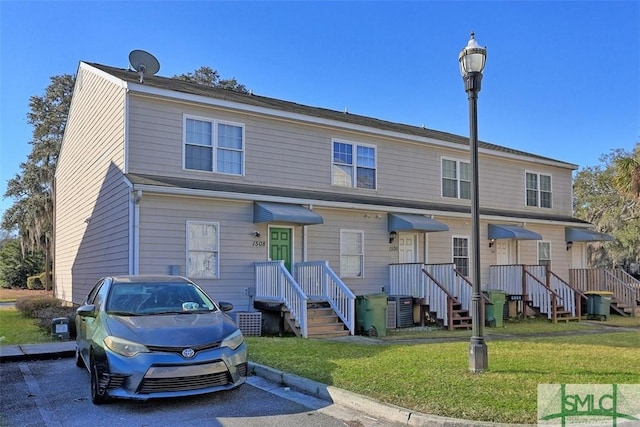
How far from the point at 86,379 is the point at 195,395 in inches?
93.7

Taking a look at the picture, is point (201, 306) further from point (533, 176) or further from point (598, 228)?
point (598, 228)

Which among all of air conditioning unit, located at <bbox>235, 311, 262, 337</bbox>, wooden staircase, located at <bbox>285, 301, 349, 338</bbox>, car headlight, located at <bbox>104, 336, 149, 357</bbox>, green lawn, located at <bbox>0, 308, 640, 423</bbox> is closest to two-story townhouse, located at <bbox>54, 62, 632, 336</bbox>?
wooden staircase, located at <bbox>285, 301, 349, 338</bbox>

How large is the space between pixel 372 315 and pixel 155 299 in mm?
7109

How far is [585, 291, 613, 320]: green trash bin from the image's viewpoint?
719 inches

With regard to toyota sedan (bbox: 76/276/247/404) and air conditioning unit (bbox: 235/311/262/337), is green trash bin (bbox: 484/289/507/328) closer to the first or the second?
air conditioning unit (bbox: 235/311/262/337)

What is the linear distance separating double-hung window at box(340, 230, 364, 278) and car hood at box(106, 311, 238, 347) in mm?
9402

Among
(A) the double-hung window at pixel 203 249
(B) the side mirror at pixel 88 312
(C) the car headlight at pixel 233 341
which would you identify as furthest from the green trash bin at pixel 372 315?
(B) the side mirror at pixel 88 312

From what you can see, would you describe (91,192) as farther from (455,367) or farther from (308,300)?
(455,367)

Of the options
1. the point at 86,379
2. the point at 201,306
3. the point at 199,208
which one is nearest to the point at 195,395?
the point at 201,306

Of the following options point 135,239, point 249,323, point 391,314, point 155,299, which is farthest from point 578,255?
point 155,299

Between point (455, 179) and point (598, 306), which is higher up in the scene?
point (455, 179)

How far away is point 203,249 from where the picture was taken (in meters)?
13.7

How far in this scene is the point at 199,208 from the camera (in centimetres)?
1366

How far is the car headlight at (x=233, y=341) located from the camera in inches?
252
